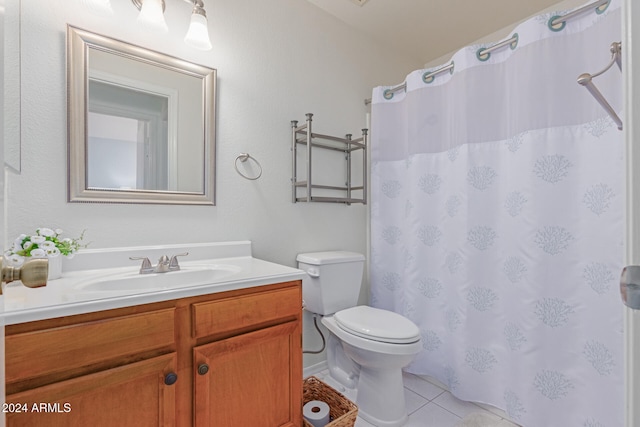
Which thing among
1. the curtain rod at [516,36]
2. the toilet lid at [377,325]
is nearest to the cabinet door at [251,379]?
the toilet lid at [377,325]

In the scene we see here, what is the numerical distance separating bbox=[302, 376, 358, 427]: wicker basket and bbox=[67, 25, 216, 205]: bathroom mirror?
3.58 feet

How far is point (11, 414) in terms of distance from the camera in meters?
0.70

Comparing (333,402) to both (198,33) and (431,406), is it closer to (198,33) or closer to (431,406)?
(431,406)

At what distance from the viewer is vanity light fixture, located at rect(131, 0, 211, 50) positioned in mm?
1263

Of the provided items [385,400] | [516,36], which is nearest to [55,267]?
[385,400]

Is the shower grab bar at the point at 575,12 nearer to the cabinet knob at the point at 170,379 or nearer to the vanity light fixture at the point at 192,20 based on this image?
the vanity light fixture at the point at 192,20

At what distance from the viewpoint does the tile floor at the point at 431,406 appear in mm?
1499

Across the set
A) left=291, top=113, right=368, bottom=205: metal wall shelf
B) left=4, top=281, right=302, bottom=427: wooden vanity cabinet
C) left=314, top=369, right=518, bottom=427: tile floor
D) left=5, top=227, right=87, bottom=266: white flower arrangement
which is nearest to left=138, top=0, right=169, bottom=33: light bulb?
left=291, top=113, right=368, bottom=205: metal wall shelf

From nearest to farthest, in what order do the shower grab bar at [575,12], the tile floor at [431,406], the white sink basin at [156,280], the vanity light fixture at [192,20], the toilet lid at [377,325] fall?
the white sink basin at [156,280], the shower grab bar at [575,12], the vanity light fixture at [192,20], the toilet lid at [377,325], the tile floor at [431,406]

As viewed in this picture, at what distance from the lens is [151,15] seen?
1.27 m

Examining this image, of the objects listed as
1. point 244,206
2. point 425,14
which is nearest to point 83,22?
point 244,206

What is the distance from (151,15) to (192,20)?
6.4 inches

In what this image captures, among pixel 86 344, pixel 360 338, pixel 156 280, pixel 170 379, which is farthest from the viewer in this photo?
pixel 360 338

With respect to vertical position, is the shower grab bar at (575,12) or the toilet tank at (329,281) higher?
the shower grab bar at (575,12)
